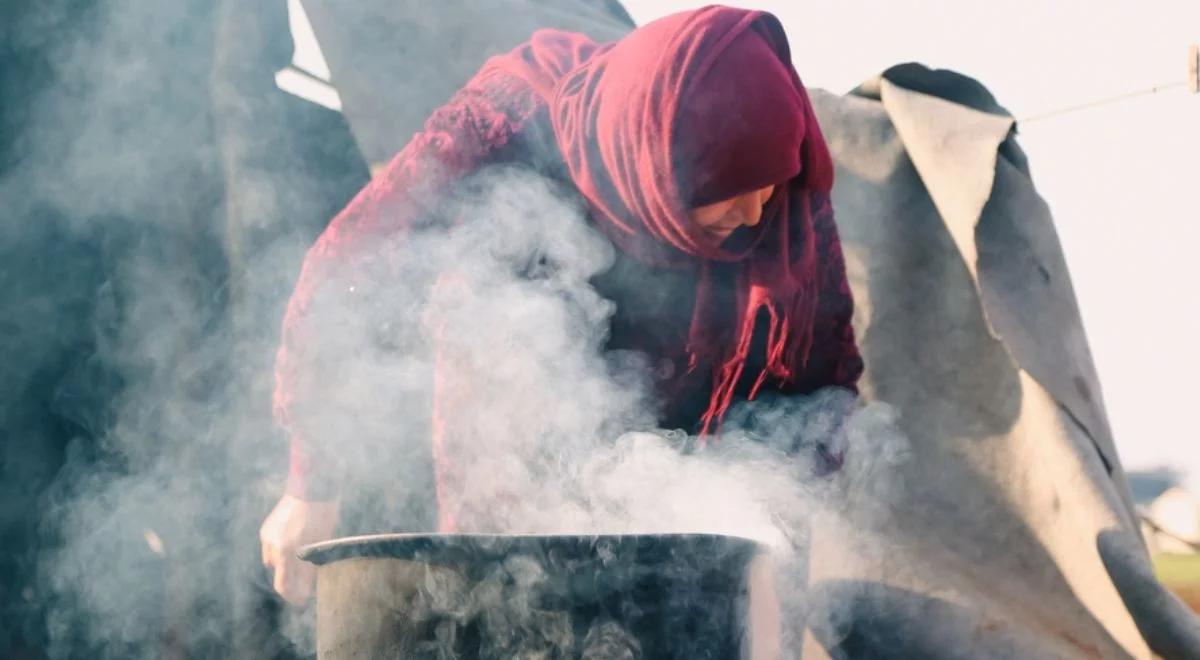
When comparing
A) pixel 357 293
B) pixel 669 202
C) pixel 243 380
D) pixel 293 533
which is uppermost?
pixel 669 202

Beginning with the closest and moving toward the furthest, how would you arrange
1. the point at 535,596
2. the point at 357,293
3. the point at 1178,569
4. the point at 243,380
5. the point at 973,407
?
the point at 535,596
the point at 357,293
the point at 243,380
the point at 973,407
the point at 1178,569

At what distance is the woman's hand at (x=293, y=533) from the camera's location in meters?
1.53

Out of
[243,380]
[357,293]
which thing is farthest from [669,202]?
[243,380]

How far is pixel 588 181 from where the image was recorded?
177 cm

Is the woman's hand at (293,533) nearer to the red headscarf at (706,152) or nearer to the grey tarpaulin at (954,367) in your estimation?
the red headscarf at (706,152)

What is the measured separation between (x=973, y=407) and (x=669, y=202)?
112 centimetres

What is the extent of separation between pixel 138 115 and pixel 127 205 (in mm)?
183

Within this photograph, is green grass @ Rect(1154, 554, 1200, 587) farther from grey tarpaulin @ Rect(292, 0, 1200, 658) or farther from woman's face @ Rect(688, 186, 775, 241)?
woman's face @ Rect(688, 186, 775, 241)

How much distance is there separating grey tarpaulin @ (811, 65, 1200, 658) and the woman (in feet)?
1.58

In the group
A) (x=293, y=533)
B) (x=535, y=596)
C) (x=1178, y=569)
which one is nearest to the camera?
(x=535, y=596)

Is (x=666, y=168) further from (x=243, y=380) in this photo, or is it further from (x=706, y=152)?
(x=243, y=380)

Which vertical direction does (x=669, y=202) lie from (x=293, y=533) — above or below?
above

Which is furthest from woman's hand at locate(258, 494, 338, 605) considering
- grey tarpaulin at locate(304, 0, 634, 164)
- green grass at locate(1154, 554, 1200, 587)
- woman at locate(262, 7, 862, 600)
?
green grass at locate(1154, 554, 1200, 587)

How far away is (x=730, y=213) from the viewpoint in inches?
71.1
